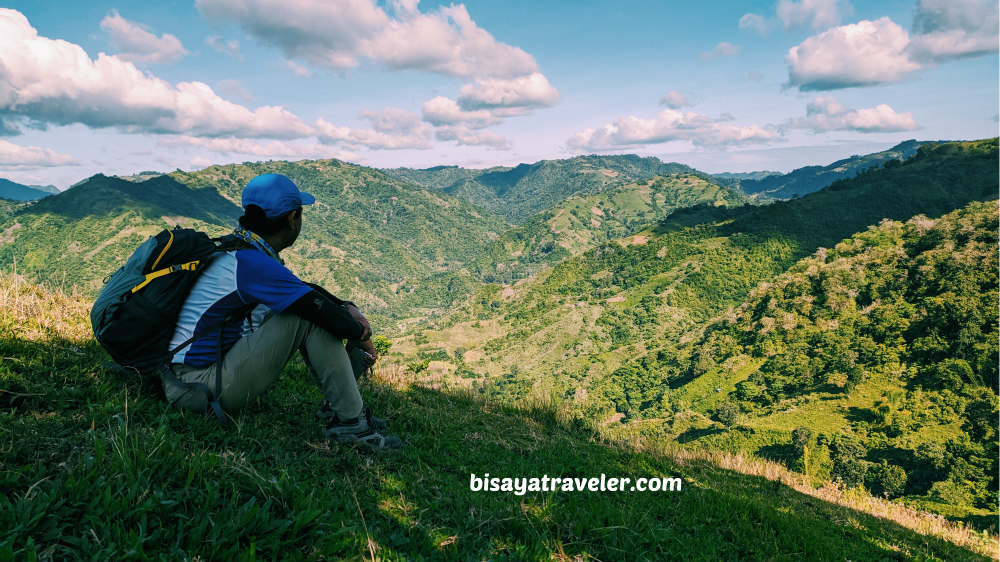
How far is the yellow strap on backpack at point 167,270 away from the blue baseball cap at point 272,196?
584 millimetres

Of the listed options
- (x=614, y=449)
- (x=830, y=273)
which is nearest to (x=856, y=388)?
(x=830, y=273)

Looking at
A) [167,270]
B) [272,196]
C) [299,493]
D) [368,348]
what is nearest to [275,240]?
[272,196]

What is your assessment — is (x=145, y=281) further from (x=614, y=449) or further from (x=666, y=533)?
(x=614, y=449)

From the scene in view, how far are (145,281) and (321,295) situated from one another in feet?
3.96

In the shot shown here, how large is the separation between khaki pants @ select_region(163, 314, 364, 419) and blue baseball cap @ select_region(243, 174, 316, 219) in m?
0.90

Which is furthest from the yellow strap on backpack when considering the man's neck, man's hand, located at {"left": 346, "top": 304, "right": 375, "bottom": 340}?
man's hand, located at {"left": 346, "top": 304, "right": 375, "bottom": 340}

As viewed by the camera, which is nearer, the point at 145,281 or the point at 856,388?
the point at 145,281

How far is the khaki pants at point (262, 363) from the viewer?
11.0 ft

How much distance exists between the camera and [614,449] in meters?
6.24

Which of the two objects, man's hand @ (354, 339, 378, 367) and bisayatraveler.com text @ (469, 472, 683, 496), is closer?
bisayatraveler.com text @ (469, 472, 683, 496)

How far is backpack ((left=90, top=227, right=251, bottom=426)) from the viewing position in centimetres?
322

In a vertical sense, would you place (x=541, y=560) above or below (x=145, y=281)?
below

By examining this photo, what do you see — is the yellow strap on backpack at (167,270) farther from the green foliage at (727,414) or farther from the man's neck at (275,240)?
the green foliage at (727,414)

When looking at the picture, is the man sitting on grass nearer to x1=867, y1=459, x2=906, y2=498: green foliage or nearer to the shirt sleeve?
the shirt sleeve
